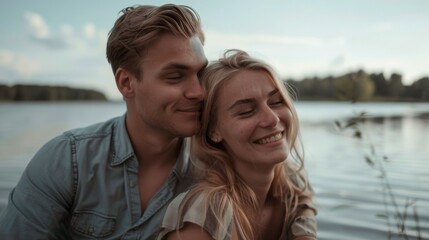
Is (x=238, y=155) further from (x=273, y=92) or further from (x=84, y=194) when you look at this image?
(x=84, y=194)

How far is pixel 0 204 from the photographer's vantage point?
7293 millimetres

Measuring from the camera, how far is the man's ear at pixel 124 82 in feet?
11.2

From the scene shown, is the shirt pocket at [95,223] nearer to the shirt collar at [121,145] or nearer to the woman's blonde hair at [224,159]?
the shirt collar at [121,145]

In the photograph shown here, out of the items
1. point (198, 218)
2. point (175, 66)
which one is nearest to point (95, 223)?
point (198, 218)

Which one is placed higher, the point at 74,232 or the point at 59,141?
the point at 59,141

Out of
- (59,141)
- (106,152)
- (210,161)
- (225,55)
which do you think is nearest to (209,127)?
(210,161)

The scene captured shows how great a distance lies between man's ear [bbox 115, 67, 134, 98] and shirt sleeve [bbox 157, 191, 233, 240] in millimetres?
923

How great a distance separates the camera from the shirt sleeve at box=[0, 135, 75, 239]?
3.05 meters

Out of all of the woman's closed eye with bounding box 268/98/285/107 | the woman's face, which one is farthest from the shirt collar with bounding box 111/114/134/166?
the woman's closed eye with bounding box 268/98/285/107

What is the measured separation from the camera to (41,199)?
3.08 metres

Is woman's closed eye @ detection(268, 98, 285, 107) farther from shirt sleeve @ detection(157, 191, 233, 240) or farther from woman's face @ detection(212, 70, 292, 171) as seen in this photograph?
shirt sleeve @ detection(157, 191, 233, 240)

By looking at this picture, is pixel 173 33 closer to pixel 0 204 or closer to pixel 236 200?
pixel 236 200

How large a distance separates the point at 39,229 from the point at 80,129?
0.72 metres

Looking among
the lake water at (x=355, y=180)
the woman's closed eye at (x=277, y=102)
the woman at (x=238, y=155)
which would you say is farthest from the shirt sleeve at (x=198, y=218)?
the lake water at (x=355, y=180)
